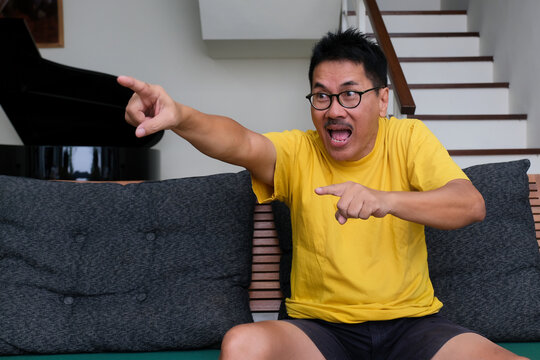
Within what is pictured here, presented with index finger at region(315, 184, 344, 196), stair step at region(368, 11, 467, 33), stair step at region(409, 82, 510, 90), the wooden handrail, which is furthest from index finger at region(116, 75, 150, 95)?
stair step at region(368, 11, 467, 33)

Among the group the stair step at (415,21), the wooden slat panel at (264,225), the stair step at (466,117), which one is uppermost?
the stair step at (415,21)

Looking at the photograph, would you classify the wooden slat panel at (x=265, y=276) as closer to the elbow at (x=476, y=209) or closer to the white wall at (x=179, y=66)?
the elbow at (x=476, y=209)

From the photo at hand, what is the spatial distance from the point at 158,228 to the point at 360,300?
73 cm

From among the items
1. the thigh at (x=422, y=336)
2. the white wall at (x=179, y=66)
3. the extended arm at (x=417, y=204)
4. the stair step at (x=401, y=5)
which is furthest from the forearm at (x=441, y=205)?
the stair step at (x=401, y=5)

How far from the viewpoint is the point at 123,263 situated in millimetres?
1672

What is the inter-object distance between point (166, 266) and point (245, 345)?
2.14ft

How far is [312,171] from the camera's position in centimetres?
141

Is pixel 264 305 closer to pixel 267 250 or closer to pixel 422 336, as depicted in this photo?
pixel 267 250

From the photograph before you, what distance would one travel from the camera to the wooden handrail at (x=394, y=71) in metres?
2.29

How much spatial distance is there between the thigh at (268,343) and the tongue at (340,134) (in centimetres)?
48

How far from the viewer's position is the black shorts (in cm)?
123

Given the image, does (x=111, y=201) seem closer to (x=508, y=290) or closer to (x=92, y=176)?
(x=508, y=290)

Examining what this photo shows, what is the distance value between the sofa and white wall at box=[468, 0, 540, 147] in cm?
210

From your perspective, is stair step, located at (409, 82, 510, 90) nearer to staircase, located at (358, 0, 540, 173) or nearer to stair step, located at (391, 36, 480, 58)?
staircase, located at (358, 0, 540, 173)
